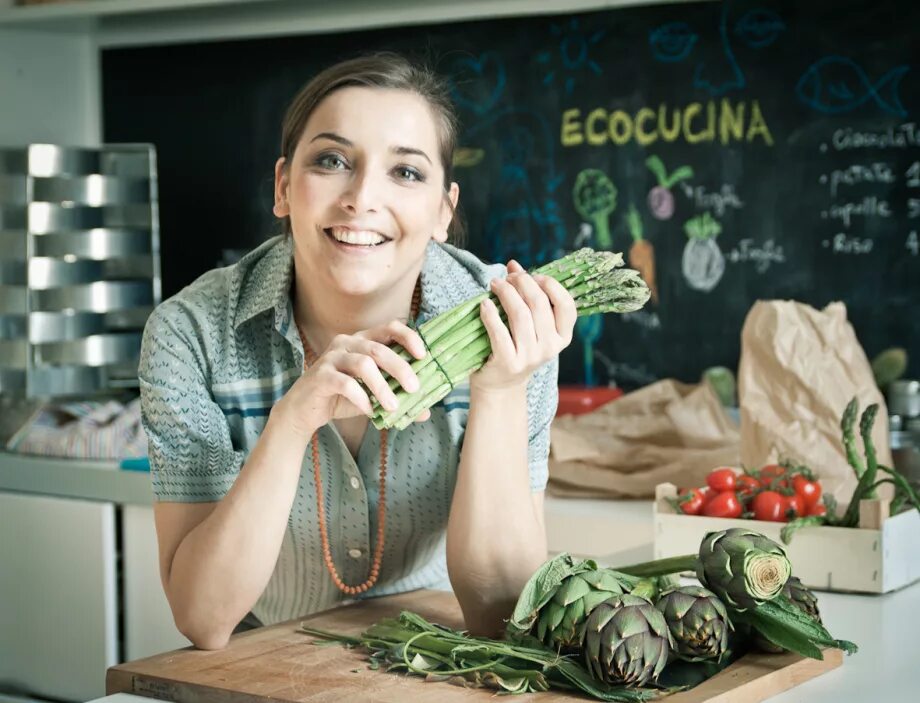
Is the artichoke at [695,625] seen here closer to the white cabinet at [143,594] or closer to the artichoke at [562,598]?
the artichoke at [562,598]

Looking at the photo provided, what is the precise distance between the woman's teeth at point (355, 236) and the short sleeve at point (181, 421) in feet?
0.68

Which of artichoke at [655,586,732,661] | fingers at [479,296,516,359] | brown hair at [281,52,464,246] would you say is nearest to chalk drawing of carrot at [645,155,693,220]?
brown hair at [281,52,464,246]

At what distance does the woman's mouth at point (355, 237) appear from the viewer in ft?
4.89

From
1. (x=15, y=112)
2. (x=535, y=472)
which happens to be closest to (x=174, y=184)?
(x=15, y=112)

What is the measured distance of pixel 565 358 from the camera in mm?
3166

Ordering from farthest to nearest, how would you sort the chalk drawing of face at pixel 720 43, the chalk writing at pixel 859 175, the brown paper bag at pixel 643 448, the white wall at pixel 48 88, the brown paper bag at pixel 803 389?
the white wall at pixel 48 88 < the chalk drawing of face at pixel 720 43 < the chalk writing at pixel 859 175 < the brown paper bag at pixel 643 448 < the brown paper bag at pixel 803 389

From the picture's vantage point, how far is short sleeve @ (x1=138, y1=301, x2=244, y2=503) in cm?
150

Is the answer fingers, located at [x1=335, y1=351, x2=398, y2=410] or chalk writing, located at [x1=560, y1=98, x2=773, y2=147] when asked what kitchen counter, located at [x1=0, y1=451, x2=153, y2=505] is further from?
fingers, located at [x1=335, y1=351, x2=398, y2=410]

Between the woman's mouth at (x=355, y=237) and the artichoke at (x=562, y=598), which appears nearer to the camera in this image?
the artichoke at (x=562, y=598)

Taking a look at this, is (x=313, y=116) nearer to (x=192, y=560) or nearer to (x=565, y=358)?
(x=192, y=560)

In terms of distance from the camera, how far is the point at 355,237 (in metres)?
1.49

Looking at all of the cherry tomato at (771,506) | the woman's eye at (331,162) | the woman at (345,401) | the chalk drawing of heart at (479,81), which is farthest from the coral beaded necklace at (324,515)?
the chalk drawing of heart at (479,81)

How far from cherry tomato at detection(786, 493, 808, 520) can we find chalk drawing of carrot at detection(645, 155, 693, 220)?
125 cm

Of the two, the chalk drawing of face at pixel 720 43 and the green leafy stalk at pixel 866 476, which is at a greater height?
the chalk drawing of face at pixel 720 43
